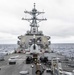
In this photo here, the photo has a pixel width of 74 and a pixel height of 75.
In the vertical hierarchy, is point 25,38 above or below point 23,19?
below

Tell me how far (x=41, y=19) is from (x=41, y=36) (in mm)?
6394

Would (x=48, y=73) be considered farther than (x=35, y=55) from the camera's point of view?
No

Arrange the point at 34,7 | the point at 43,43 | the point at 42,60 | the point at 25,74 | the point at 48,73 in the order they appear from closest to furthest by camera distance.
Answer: the point at 25,74 < the point at 48,73 < the point at 42,60 < the point at 43,43 < the point at 34,7

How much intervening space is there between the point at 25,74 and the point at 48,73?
8.61ft

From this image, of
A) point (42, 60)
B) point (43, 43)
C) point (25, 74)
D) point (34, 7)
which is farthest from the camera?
point (34, 7)

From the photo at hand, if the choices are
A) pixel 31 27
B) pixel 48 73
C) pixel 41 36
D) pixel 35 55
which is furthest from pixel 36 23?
pixel 48 73

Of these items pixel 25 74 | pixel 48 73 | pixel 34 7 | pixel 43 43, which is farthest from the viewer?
pixel 34 7

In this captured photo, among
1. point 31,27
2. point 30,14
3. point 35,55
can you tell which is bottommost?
point 35,55

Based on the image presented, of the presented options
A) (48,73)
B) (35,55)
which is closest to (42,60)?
(35,55)

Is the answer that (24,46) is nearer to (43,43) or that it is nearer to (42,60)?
(43,43)

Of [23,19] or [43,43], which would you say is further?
[23,19]

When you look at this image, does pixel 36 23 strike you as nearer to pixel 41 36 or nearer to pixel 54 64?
pixel 41 36

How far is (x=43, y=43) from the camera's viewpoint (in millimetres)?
47750

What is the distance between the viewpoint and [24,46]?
47.9 m
